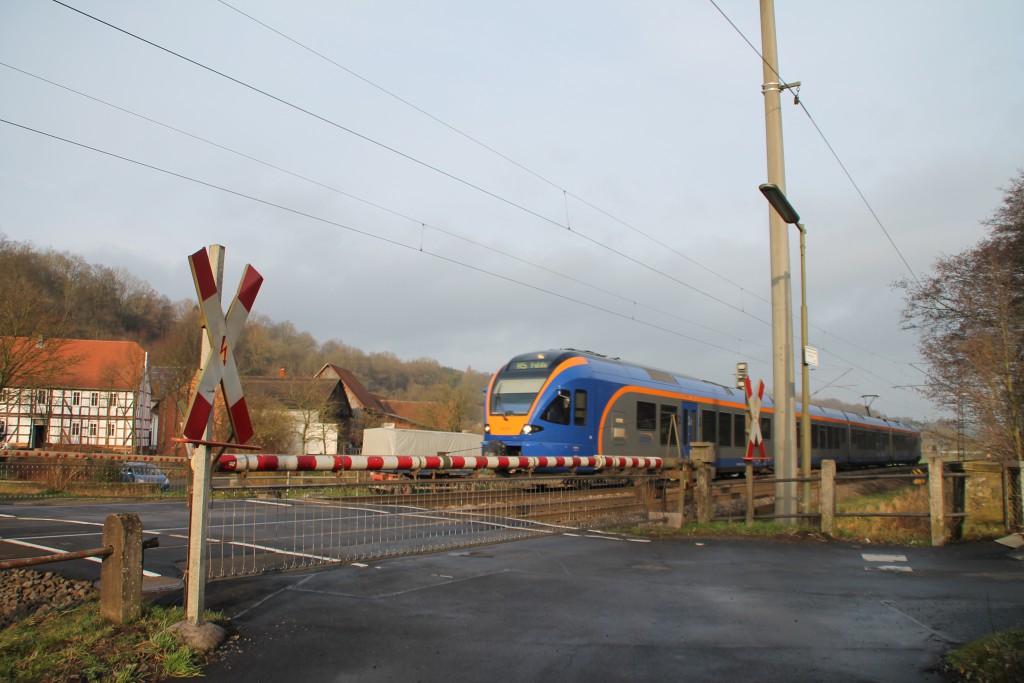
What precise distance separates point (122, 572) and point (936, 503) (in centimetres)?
1146

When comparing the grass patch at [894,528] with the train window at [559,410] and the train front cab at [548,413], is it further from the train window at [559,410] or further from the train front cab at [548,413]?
the train window at [559,410]

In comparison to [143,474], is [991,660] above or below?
above

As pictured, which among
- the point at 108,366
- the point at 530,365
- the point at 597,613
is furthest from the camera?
the point at 108,366

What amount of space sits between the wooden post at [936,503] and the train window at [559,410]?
8.95 m

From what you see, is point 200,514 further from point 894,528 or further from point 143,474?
point 143,474

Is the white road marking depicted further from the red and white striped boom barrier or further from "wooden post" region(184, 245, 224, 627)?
"wooden post" region(184, 245, 224, 627)

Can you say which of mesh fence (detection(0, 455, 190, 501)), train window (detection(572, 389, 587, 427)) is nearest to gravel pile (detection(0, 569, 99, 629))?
train window (detection(572, 389, 587, 427))

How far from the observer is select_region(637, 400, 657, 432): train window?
21141 mm

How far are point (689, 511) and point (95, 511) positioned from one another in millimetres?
11423

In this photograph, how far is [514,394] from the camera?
65.9ft

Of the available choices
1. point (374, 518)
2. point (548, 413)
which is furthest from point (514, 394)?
point (374, 518)

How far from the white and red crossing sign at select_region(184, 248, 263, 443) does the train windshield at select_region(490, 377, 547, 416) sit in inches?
565

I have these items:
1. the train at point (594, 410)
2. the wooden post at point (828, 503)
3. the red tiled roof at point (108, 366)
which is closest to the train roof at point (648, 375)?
the train at point (594, 410)

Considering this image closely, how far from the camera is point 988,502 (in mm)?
15594
